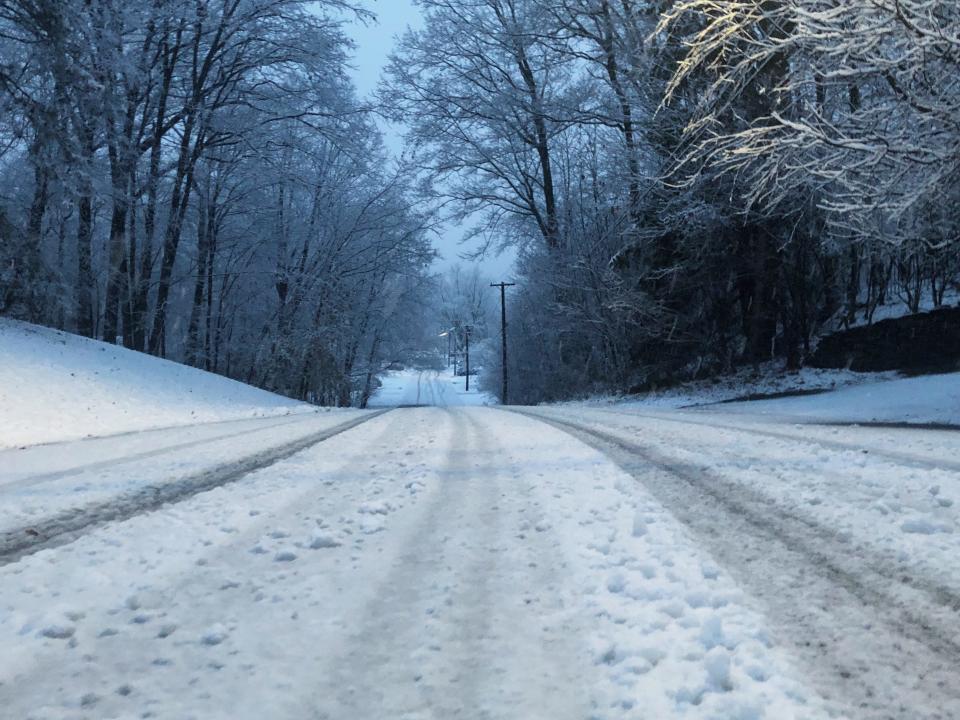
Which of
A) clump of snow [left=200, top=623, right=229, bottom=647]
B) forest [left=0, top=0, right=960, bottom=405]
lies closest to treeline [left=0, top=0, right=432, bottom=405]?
forest [left=0, top=0, right=960, bottom=405]

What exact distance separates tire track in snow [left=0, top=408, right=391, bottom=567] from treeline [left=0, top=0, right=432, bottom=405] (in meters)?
10.7

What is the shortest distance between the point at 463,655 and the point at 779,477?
2.42 metres

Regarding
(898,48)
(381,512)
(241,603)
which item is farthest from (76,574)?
(898,48)

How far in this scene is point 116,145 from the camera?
44.2 ft

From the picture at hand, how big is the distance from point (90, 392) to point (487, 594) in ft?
31.3

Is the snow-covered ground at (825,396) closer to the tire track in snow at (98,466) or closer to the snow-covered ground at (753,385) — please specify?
the snow-covered ground at (753,385)

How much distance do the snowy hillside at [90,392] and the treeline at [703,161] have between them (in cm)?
825

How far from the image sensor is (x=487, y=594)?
1.70 meters

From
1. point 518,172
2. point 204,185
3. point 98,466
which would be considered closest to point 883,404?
point 98,466

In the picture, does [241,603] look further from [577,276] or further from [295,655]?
[577,276]

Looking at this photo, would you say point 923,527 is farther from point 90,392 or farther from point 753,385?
point 753,385

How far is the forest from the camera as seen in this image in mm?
6996

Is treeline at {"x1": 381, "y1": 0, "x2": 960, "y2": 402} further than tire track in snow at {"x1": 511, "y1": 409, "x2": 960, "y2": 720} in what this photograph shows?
Yes

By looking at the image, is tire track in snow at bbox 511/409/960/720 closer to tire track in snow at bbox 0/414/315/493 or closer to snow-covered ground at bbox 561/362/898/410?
tire track in snow at bbox 0/414/315/493
